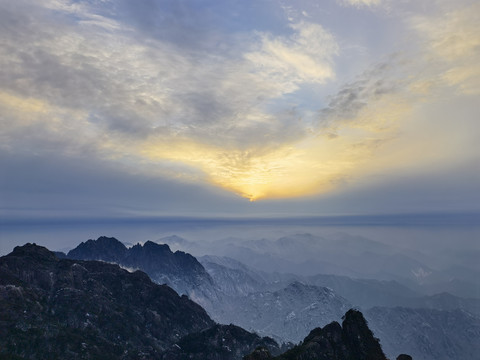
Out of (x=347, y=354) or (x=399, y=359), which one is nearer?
(x=399, y=359)

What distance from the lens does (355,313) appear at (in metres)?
199

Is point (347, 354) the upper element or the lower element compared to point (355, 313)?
lower

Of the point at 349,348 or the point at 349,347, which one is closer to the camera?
the point at 349,348

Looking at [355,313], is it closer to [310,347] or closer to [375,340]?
[375,340]

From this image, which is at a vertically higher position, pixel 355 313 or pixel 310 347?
pixel 355 313

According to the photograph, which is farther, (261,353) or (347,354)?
(347,354)

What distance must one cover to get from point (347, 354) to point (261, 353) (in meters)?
63.4

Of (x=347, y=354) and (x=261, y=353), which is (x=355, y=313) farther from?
(x=261, y=353)

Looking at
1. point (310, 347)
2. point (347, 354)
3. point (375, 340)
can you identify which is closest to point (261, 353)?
point (310, 347)

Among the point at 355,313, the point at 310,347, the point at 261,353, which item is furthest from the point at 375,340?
the point at 261,353

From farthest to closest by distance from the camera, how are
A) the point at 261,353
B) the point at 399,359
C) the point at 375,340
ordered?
the point at 375,340 → the point at 261,353 → the point at 399,359

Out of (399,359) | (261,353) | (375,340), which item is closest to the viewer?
(399,359)

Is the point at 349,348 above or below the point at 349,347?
below

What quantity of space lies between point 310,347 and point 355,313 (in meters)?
37.8
